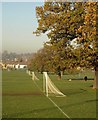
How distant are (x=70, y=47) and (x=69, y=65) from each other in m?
2.29

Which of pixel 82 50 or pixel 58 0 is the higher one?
Answer: pixel 58 0

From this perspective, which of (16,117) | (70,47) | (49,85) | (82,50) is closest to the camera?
(16,117)

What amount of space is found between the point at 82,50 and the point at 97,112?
1963cm

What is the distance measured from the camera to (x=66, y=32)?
44.2 m

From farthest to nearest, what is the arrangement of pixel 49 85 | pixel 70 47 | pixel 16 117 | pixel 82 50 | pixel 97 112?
pixel 70 47, pixel 82 50, pixel 49 85, pixel 97 112, pixel 16 117

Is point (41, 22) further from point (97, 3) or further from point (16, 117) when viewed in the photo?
point (16, 117)

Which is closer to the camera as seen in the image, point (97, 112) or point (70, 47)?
point (97, 112)

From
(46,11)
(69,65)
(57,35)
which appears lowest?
(69,65)

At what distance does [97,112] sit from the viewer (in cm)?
2139

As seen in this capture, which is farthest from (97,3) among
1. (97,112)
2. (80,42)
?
(97,112)

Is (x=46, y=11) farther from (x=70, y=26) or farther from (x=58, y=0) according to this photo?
(x=70, y=26)

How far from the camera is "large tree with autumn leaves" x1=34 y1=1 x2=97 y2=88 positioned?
Answer: 4056 cm

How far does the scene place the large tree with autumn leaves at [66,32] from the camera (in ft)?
133

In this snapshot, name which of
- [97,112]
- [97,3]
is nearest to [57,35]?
[97,3]
